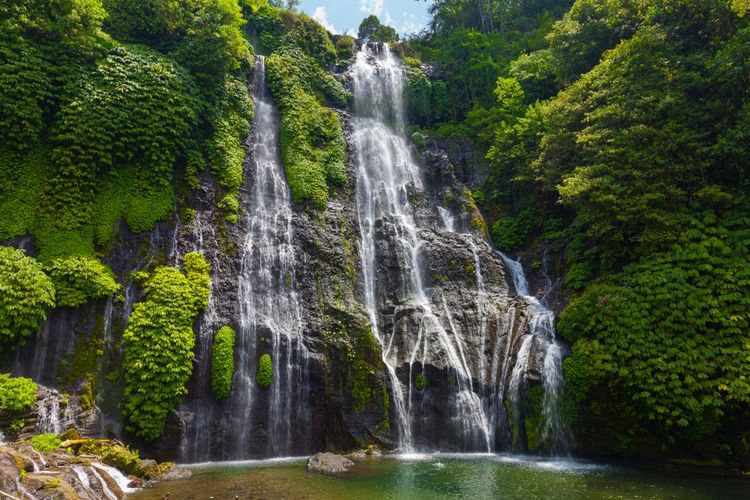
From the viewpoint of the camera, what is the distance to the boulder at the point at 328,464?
1265cm

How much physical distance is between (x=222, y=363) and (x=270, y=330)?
2034 mm

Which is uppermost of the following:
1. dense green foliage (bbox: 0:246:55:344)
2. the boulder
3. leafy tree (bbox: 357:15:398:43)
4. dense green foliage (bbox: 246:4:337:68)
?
leafy tree (bbox: 357:15:398:43)

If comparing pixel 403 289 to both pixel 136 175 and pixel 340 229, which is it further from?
pixel 136 175

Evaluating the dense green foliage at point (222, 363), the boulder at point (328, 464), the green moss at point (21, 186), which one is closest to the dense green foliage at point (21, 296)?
the green moss at point (21, 186)

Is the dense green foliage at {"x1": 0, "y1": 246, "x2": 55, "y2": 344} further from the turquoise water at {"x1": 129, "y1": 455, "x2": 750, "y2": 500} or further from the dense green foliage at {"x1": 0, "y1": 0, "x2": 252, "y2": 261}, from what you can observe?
the turquoise water at {"x1": 129, "y1": 455, "x2": 750, "y2": 500}

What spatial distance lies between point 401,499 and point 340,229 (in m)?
12.9

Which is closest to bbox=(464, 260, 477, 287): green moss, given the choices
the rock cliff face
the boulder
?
the rock cliff face

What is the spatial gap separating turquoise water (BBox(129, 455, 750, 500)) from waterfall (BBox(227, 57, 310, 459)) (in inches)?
56.1

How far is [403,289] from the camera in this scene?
19719 millimetres

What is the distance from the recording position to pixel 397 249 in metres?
20.7

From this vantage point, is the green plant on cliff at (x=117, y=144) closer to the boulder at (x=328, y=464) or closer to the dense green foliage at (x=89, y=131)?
the dense green foliage at (x=89, y=131)

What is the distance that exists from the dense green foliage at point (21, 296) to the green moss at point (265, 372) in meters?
6.70

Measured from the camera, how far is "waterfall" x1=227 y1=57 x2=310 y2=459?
50.5 ft

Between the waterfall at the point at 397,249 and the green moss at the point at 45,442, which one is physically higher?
the waterfall at the point at 397,249
